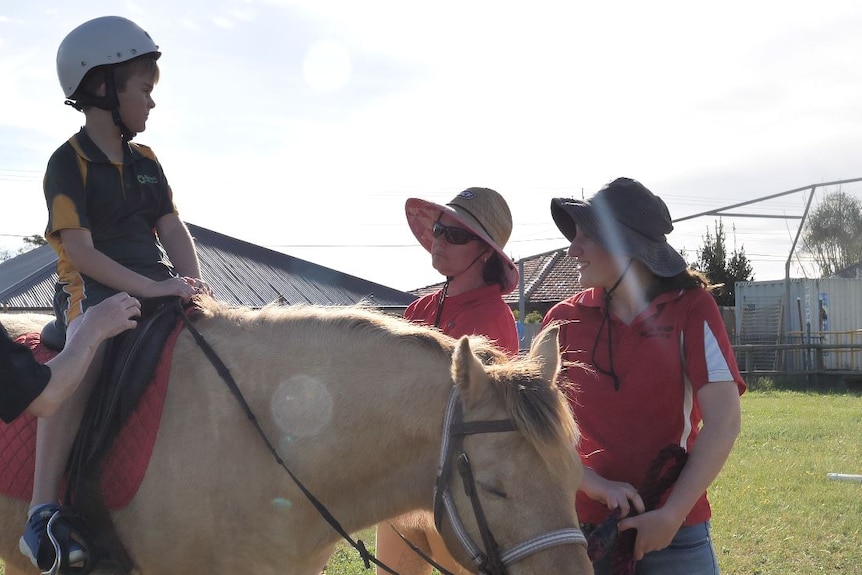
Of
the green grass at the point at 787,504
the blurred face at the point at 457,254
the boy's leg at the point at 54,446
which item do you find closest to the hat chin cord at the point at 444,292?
the blurred face at the point at 457,254

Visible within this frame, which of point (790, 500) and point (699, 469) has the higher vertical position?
point (699, 469)

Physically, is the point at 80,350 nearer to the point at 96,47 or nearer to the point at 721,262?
the point at 96,47

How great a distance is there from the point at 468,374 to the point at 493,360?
0.28m

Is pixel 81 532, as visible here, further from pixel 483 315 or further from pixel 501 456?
pixel 483 315

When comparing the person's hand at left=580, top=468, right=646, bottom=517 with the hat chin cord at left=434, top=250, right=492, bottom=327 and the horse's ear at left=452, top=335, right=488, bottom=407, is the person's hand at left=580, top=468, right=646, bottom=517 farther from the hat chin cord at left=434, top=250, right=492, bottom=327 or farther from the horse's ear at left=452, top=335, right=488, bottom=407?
the hat chin cord at left=434, top=250, right=492, bottom=327

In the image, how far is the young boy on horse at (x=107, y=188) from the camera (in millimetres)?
3057

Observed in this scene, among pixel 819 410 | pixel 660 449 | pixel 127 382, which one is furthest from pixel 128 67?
pixel 819 410

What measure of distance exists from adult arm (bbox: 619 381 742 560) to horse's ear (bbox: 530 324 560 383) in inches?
22.6

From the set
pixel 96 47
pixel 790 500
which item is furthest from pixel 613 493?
pixel 790 500

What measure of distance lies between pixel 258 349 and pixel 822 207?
35.8 meters

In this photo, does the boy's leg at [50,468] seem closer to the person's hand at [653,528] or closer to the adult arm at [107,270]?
the adult arm at [107,270]

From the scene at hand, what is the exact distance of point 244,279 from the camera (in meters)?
27.5

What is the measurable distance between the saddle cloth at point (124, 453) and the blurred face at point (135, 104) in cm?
A: 99

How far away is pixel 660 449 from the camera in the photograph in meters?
2.87
